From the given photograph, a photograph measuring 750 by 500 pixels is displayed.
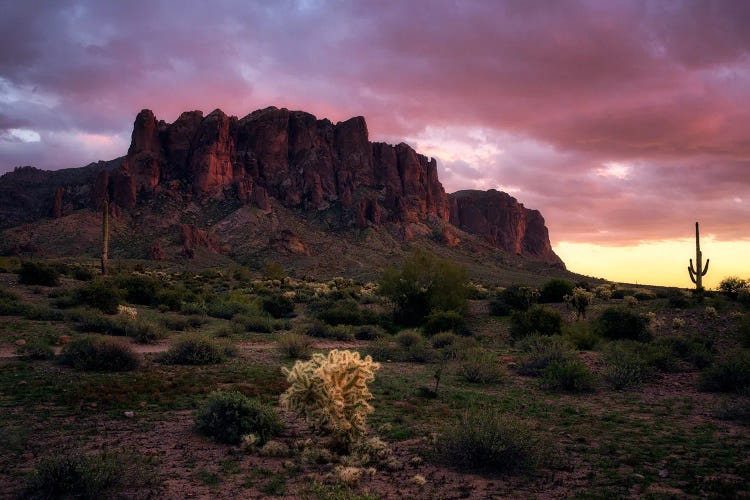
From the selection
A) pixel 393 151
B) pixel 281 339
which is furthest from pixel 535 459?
pixel 393 151

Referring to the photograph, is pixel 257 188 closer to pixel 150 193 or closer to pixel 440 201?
pixel 150 193

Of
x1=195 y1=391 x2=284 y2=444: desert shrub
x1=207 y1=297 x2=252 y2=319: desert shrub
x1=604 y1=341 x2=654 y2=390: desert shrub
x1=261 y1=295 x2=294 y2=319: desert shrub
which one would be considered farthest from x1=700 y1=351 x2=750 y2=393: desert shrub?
x1=261 y1=295 x2=294 y2=319: desert shrub

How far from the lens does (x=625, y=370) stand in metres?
13.6

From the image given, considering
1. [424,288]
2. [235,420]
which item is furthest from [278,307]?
[235,420]

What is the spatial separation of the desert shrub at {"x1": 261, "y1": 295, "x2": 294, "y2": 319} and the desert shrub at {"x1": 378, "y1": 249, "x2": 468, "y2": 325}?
6407 mm

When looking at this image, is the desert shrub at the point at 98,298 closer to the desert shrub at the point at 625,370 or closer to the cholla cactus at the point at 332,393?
the cholla cactus at the point at 332,393

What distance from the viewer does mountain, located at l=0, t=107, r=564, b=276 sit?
308 ft

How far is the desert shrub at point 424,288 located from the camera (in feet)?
99.4

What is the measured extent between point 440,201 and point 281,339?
134m

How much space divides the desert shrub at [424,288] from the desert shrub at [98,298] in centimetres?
1552

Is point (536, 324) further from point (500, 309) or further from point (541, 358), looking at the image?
point (541, 358)

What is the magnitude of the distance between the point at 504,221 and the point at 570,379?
572 feet

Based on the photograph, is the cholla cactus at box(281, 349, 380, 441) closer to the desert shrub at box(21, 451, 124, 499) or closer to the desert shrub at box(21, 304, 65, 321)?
the desert shrub at box(21, 451, 124, 499)

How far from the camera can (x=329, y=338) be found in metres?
23.6
